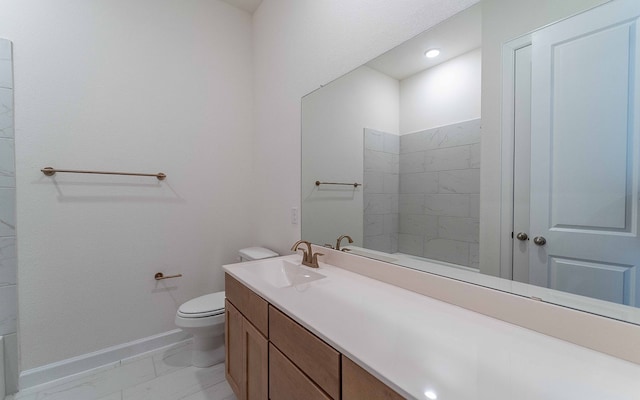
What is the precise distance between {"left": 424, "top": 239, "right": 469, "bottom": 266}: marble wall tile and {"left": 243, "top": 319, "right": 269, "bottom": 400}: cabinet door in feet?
2.60

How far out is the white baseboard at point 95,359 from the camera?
1.64 metres

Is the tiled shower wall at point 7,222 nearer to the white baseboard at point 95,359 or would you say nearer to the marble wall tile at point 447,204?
the white baseboard at point 95,359

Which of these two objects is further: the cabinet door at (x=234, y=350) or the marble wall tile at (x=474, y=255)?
the cabinet door at (x=234, y=350)

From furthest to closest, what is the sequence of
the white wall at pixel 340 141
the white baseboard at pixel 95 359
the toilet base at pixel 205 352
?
the toilet base at pixel 205 352
the white baseboard at pixel 95 359
the white wall at pixel 340 141

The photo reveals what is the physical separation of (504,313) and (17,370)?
2.63 metres

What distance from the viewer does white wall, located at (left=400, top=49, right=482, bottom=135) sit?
38.7 inches

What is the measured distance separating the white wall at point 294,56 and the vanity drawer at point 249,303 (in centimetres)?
61

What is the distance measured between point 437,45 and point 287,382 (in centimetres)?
143

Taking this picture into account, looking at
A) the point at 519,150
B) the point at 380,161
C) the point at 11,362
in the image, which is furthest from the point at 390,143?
the point at 11,362

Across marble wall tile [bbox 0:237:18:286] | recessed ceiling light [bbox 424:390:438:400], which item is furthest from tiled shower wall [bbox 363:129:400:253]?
marble wall tile [bbox 0:237:18:286]

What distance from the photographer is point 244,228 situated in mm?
2480

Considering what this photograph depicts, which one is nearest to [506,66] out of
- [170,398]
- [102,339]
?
[170,398]

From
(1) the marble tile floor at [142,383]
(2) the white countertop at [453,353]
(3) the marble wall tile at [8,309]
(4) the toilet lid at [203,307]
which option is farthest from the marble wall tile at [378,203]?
(3) the marble wall tile at [8,309]

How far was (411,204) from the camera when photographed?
1196 millimetres
